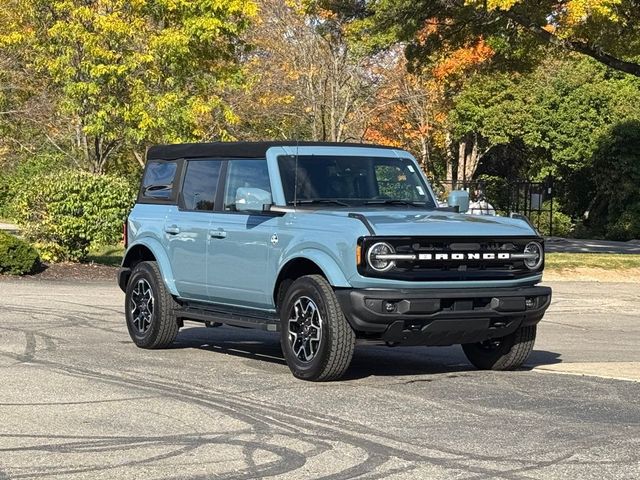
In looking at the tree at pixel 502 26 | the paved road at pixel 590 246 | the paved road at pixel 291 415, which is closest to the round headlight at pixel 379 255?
the paved road at pixel 291 415

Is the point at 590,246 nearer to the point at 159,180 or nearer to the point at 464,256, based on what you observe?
the point at 159,180

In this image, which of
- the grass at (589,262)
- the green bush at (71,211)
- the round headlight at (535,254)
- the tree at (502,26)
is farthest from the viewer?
the tree at (502,26)

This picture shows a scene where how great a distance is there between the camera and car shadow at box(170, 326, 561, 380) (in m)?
10.8

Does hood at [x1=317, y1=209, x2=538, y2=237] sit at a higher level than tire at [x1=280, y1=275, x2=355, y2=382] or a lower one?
higher

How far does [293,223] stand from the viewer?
10133 mm

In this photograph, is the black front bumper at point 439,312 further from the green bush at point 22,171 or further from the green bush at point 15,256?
the green bush at point 22,171

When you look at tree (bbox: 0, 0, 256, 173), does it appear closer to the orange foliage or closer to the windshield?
the windshield

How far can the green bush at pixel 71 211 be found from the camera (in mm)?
23125

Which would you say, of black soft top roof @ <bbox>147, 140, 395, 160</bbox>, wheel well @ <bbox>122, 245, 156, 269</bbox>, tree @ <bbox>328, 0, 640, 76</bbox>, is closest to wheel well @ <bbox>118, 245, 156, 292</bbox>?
wheel well @ <bbox>122, 245, 156, 269</bbox>

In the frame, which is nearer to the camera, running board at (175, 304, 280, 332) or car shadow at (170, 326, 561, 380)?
running board at (175, 304, 280, 332)

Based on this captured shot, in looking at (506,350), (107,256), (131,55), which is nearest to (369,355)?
(506,350)

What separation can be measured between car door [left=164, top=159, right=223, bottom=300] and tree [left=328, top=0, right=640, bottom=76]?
1397cm

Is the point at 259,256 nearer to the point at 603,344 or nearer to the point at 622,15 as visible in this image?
the point at 603,344

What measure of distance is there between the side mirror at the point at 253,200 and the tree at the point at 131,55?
53.3ft
